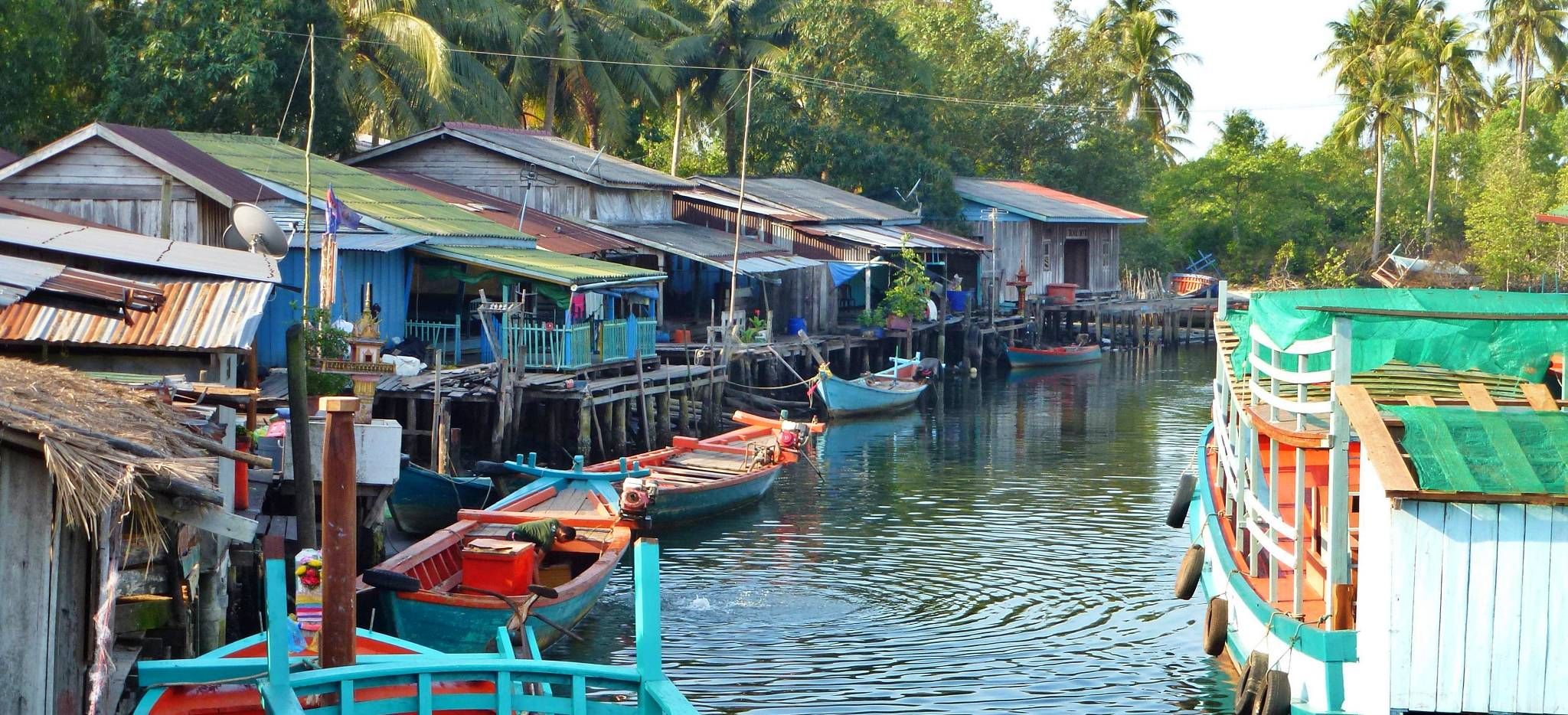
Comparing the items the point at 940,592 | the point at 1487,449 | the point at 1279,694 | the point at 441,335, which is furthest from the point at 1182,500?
the point at 441,335

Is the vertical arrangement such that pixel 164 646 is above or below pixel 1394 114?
below

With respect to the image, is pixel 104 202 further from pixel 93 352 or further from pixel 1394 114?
pixel 1394 114

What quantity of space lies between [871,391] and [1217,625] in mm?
18831

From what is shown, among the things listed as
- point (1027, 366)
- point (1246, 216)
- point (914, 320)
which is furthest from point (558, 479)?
point (1246, 216)

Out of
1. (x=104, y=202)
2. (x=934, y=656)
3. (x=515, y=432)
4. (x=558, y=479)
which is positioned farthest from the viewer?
(x=515, y=432)

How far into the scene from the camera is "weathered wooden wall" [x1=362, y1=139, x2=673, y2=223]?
3069 cm

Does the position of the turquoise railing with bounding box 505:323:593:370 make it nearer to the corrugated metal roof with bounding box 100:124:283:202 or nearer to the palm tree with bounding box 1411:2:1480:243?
the corrugated metal roof with bounding box 100:124:283:202

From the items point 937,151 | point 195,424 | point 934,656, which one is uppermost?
point 937,151

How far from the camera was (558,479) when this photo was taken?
60.0ft

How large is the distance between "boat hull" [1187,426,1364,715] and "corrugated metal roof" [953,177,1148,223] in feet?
100

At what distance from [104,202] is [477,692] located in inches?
567

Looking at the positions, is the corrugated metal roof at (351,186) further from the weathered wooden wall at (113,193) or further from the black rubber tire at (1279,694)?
the black rubber tire at (1279,694)

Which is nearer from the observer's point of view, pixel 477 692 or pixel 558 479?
pixel 477 692

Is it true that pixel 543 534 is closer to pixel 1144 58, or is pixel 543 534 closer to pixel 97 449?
pixel 97 449
